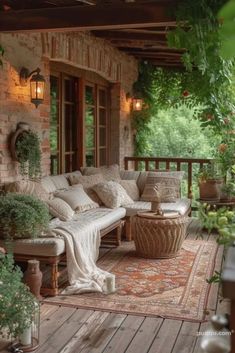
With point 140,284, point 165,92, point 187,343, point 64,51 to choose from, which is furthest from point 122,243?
point 165,92

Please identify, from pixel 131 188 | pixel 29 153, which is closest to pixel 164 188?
pixel 131 188

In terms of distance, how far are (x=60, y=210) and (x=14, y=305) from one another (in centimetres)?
183

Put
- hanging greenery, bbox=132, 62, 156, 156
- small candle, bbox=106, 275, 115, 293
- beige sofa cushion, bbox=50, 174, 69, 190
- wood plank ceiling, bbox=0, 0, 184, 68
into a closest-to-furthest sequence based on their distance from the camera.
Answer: wood plank ceiling, bbox=0, 0, 184, 68, small candle, bbox=106, 275, 115, 293, beige sofa cushion, bbox=50, 174, 69, 190, hanging greenery, bbox=132, 62, 156, 156

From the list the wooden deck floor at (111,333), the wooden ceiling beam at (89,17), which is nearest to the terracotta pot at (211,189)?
the wooden deck floor at (111,333)

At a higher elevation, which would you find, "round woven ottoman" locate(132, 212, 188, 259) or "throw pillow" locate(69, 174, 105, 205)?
"throw pillow" locate(69, 174, 105, 205)

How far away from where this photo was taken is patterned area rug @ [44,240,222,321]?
3.38 m

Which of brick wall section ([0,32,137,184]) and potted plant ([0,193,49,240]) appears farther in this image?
brick wall section ([0,32,137,184])

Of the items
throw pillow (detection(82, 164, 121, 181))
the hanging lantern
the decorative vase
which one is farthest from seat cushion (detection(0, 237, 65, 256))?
the hanging lantern

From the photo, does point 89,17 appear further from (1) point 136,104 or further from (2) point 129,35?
(1) point 136,104

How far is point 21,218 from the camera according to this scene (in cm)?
359

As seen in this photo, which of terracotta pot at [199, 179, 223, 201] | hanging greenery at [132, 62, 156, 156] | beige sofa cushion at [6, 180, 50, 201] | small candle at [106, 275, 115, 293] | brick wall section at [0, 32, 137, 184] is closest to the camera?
small candle at [106, 275, 115, 293]

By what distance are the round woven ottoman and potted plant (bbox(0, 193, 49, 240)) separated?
4.20 feet

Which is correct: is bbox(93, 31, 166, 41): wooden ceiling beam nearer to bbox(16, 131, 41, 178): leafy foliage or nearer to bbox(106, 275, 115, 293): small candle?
bbox(16, 131, 41, 178): leafy foliage

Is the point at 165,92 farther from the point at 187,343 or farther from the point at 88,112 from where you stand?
the point at 187,343
